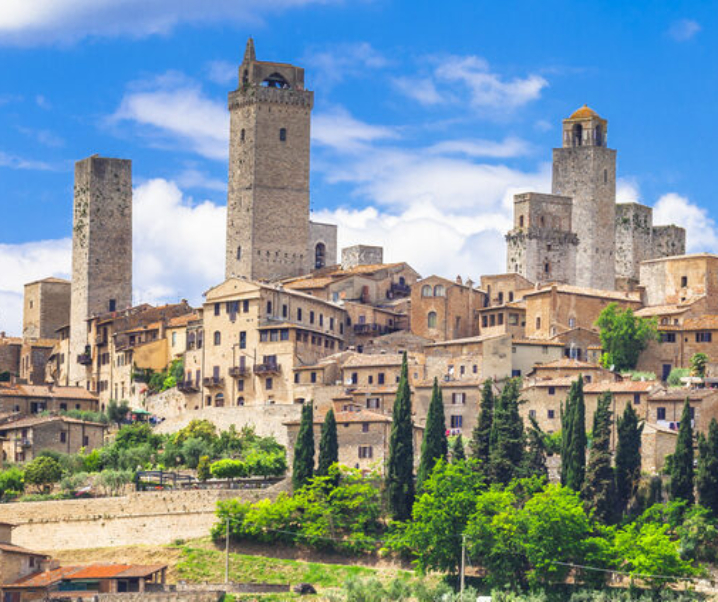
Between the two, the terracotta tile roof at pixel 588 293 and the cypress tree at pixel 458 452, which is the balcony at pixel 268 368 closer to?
the terracotta tile roof at pixel 588 293

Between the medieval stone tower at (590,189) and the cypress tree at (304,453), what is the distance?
131ft

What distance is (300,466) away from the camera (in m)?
75.1

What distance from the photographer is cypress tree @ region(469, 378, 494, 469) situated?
74812mm

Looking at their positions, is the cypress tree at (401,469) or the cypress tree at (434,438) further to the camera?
the cypress tree at (434,438)

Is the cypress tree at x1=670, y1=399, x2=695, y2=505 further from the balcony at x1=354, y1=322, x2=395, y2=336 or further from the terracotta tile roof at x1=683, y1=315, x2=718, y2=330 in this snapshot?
the balcony at x1=354, y1=322, x2=395, y2=336

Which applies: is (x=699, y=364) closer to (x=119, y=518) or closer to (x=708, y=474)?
(x=708, y=474)

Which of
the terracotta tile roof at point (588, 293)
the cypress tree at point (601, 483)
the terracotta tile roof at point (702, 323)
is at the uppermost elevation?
the terracotta tile roof at point (588, 293)

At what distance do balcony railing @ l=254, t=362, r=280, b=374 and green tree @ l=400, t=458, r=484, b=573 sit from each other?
761 inches

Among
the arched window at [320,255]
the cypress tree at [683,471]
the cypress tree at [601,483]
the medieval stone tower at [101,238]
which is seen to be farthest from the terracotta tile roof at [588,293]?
the medieval stone tower at [101,238]

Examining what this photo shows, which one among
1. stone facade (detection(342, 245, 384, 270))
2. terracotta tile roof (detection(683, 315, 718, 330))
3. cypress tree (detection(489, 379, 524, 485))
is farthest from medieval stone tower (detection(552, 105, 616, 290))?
cypress tree (detection(489, 379, 524, 485))

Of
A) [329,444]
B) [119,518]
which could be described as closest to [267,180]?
[329,444]

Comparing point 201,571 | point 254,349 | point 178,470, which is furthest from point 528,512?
point 254,349

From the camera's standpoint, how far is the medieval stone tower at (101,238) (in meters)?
107

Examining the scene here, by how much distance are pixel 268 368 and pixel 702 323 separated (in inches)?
827
